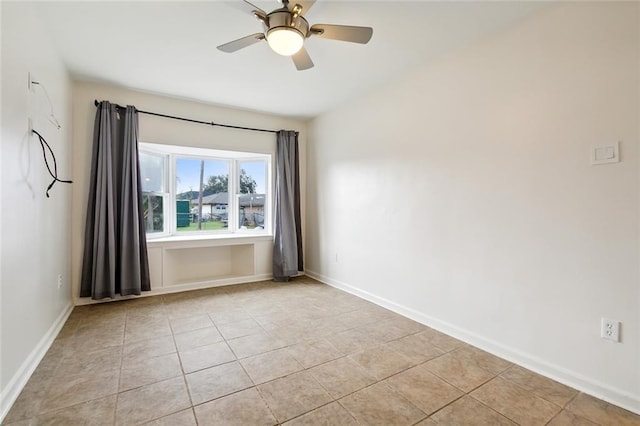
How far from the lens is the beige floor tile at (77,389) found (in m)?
1.70

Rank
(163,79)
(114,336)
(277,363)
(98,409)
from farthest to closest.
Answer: (163,79), (114,336), (277,363), (98,409)

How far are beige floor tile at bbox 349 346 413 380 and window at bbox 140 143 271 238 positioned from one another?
290 centimetres

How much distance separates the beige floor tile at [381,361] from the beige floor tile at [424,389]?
6 cm

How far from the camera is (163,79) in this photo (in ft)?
10.7

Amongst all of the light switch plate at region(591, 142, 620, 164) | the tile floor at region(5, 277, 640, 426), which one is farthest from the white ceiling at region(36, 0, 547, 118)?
the tile floor at region(5, 277, 640, 426)

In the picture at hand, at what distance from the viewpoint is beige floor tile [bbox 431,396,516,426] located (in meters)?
1.58

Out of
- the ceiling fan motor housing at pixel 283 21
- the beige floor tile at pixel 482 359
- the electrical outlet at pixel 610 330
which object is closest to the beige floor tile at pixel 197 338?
the beige floor tile at pixel 482 359

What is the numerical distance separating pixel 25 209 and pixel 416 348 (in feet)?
9.59

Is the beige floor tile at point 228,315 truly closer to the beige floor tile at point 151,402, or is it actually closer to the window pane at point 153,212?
the beige floor tile at point 151,402

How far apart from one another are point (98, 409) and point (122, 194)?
2435mm

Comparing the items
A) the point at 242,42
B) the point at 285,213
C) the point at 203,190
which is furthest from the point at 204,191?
the point at 242,42

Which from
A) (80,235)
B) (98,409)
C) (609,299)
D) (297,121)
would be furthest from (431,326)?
(80,235)

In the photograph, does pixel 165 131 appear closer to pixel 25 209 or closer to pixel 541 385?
pixel 25 209

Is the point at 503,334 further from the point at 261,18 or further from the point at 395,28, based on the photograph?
the point at 261,18
